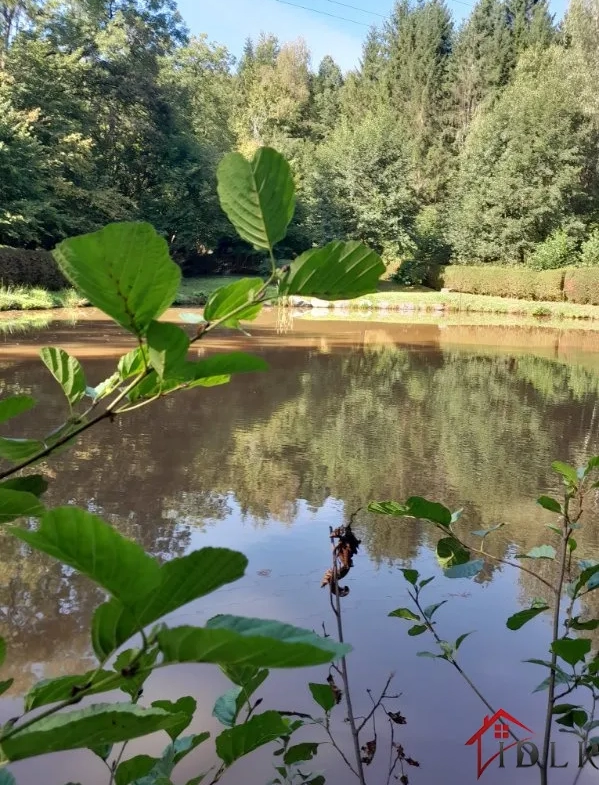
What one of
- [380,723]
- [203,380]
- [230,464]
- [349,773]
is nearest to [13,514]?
[203,380]

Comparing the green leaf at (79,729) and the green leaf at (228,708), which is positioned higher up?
the green leaf at (79,729)

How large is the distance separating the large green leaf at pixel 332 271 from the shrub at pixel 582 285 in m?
21.3

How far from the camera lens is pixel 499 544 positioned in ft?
10.5

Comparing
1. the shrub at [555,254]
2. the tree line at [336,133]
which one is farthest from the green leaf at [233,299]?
the shrub at [555,254]

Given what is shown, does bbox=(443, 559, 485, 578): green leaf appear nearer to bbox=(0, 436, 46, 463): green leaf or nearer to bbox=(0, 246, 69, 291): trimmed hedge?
bbox=(0, 436, 46, 463): green leaf

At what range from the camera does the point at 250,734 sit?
1.98 feet

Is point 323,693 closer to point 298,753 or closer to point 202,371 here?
point 298,753

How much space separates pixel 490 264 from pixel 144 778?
2482 cm

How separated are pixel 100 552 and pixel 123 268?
141 millimetres

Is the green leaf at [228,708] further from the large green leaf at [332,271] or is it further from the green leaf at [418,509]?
the large green leaf at [332,271]

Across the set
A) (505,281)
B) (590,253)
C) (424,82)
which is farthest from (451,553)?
(424,82)

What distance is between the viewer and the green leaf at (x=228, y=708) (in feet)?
2.39

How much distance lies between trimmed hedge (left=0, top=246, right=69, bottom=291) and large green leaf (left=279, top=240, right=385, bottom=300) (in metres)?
→ 15.6

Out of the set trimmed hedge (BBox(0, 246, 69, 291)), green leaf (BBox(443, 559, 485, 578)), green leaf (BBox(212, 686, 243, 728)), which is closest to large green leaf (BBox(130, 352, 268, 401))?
green leaf (BBox(212, 686, 243, 728))
